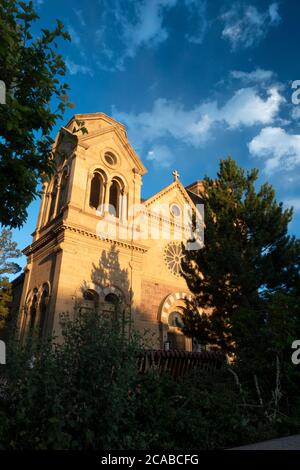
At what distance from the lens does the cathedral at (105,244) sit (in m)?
17.6

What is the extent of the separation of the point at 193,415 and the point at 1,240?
27353mm

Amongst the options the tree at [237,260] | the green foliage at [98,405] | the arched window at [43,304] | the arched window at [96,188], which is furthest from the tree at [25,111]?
the arched window at [96,188]

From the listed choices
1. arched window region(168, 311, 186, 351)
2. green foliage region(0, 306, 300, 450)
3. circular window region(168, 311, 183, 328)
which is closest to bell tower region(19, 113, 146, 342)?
circular window region(168, 311, 183, 328)

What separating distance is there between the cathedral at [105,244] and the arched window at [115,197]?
7cm

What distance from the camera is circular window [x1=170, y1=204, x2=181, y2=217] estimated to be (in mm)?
24016

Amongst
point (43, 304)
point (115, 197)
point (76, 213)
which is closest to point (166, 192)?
point (115, 197)

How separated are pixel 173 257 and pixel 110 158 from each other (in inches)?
310

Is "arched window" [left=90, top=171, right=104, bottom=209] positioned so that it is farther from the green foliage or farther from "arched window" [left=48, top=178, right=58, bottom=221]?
the green foliage

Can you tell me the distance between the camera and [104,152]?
21891mm

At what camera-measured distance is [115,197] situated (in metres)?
22.1

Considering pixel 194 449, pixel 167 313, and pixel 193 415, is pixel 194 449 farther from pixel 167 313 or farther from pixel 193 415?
pixel 167 313

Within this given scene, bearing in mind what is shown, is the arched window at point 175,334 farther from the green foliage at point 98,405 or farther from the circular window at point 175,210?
the green foliage at point 98,405

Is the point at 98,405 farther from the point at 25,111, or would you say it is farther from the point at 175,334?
the point at 175,334
